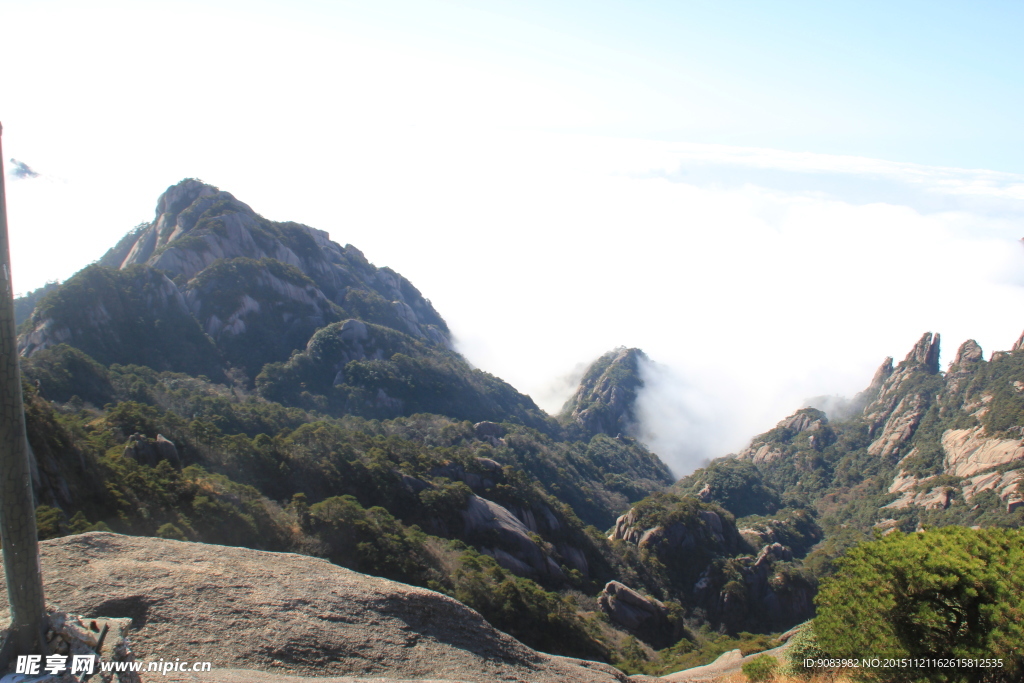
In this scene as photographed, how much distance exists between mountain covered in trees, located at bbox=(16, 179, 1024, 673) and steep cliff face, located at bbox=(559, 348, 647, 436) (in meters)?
1.05

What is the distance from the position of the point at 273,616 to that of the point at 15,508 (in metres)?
8.42

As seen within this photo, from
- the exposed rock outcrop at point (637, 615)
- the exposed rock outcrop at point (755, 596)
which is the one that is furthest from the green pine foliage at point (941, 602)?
the exposed rock outcrop at point (755, 596)

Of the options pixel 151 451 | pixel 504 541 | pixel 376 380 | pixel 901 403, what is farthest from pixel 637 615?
pixel 901 403

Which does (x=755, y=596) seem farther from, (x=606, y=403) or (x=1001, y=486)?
(x=606, y=403)

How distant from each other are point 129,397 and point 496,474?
1650 inches

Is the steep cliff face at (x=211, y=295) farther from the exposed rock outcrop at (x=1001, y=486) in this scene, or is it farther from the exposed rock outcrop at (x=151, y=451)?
the exposed rock outcrop at (x=1001, y=486)

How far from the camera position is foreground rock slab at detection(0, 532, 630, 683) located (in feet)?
43.1

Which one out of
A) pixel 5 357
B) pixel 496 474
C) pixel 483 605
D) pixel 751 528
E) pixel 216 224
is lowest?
pixel 751 528

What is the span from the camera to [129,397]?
67.2 meters

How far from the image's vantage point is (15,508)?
803 centimetres

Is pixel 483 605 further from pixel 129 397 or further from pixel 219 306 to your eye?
pixel 219 306

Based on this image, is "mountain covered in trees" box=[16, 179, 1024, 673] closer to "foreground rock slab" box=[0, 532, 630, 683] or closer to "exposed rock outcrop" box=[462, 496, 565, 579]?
"exposed rock outcrop" box=[462, 496, 565, 579]

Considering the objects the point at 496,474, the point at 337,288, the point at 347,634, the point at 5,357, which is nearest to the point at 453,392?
the point at 337,288

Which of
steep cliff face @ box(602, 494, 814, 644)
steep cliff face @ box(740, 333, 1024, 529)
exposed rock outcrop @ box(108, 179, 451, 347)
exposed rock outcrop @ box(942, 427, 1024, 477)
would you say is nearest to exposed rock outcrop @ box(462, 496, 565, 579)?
steep cliff face @ box(602, 494, 814, 644)
